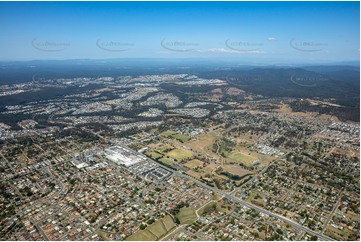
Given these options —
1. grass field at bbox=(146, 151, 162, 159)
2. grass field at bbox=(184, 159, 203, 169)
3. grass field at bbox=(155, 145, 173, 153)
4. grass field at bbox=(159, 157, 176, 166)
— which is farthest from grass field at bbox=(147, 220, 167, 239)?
grass field at bbox=(155, 145, 173, 153)

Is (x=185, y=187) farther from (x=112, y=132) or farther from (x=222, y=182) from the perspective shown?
(x=112, y=132)

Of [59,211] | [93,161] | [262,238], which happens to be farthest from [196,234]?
[93,161]

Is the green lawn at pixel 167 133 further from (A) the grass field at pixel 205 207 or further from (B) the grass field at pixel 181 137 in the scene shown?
(A) the grass field at pixel 205 207

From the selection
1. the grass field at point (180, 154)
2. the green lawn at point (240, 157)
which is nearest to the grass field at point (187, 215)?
the grass field at point (180, 154)

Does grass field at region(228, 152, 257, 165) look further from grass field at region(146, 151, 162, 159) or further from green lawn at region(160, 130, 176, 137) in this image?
green lawn at region(160, 130, 176, 137)

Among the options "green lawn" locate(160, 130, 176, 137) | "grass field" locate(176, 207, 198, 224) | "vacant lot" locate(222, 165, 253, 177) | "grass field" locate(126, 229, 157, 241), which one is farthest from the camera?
"green lawn" locate(160, 130, 176, 137)

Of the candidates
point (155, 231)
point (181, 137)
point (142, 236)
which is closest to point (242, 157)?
point (181, 137)
